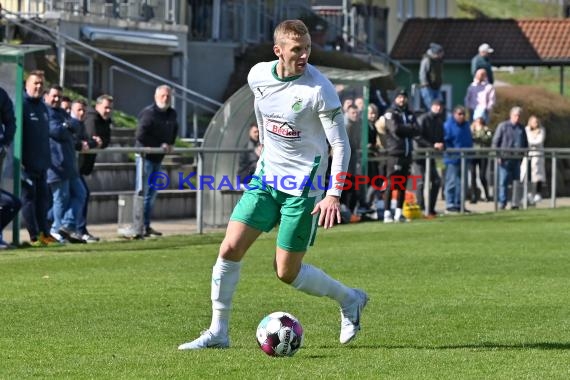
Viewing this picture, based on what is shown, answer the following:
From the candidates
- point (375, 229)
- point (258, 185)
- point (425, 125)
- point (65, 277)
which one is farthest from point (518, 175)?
point (258, 185)

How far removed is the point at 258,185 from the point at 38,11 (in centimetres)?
2205

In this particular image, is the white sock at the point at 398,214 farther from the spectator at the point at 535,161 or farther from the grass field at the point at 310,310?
the spectator at the point at 535,161

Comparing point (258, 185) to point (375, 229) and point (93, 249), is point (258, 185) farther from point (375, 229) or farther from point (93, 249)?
point (375, 229)

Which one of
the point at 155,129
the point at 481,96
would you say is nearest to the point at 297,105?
the point at 155,129

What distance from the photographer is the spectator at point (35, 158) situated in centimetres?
1930

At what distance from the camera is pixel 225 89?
39.2 m

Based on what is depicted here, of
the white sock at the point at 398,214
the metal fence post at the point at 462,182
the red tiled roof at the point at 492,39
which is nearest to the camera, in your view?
the white sock at the point at 398,214

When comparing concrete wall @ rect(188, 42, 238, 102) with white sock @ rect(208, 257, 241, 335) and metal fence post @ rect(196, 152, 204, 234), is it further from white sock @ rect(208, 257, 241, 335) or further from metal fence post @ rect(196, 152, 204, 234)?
white sock @ rect(208, 257, 241, 335)

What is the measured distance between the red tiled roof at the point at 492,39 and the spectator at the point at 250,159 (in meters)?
27.9

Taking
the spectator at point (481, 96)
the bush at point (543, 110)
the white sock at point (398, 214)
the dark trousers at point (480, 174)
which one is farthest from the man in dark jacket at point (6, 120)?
the bush at point (543, 110)

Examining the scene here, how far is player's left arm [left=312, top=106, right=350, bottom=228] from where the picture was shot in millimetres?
9820

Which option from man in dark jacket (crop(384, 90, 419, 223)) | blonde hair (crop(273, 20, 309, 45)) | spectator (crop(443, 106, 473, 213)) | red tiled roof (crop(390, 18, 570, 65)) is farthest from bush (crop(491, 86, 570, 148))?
blonde hair (crop(273, 20, 309, 45))

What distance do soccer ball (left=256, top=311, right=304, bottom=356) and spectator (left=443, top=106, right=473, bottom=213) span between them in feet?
57.7

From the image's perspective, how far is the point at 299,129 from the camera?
32.8 ft
